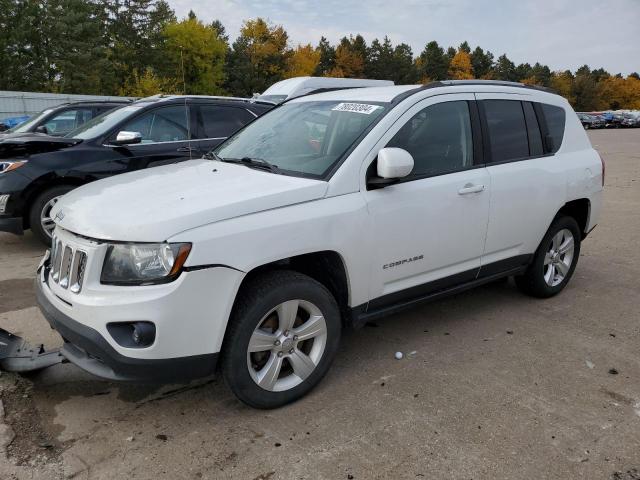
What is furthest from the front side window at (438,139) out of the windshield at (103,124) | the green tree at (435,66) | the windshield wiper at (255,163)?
→ the green tree at (435,66)

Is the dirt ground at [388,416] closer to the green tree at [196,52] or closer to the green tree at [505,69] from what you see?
the green tree at [196,52]

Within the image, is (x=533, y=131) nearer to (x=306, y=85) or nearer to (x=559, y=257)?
(x=559, y=257)

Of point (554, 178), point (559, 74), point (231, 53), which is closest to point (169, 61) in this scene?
point (231, 53)

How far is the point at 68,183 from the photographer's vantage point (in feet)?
20.9

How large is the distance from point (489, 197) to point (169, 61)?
58.9m

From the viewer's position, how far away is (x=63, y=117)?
917cm

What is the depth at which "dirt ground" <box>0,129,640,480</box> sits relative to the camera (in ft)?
8.67

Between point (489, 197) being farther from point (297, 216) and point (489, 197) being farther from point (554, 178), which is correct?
point (297, 216)

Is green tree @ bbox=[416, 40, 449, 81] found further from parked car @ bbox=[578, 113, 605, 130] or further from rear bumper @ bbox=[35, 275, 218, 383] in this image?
rear bumper @ bbox=[35, 275, 218, 383]

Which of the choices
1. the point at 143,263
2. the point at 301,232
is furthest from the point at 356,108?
the point at 143,263

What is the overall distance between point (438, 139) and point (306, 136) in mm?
912

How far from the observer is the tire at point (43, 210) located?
6.14 meters

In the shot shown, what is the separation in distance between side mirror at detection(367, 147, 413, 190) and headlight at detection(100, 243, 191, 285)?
124 centimetres

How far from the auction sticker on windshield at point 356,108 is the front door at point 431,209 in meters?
0.23
